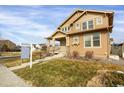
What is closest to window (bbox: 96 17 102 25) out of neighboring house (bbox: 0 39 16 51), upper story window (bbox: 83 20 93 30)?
upper story window (bbox: 83 20 93 30)

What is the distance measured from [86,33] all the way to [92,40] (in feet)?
2.99

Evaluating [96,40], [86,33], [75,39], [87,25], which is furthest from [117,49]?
[75,39]

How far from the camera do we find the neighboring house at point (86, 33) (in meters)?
15.9

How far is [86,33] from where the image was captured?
17422 millimetres

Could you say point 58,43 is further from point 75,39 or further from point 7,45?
point 7,45

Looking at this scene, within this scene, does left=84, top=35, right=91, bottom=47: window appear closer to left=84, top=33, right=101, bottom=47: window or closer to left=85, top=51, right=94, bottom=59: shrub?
left=84, top=33, right=101, bottom=47: window

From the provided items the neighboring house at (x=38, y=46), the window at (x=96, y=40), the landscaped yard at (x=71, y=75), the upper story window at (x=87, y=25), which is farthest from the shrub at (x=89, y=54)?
the neighboring house at (x=38, y=46)

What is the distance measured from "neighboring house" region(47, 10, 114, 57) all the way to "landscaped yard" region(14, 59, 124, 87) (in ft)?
12.2

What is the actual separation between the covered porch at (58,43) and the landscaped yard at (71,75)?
498 centimetres

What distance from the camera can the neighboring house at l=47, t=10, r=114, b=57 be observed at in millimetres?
15923

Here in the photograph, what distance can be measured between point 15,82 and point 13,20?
559 centimetres

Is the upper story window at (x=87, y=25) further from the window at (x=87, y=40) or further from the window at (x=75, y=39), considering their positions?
the window at (x=75, y=39)

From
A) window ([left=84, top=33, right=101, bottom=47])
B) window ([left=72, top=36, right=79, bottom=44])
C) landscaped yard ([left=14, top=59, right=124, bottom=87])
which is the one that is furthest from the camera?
window ([left=72, top=36, right=79, bottom=44])
